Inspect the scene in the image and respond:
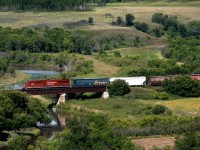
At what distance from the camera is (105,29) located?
16375cm

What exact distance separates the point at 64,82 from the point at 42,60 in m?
41.5

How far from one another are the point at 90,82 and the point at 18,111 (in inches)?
851

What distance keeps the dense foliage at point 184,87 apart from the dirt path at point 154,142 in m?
24.9

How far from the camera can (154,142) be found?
201ft

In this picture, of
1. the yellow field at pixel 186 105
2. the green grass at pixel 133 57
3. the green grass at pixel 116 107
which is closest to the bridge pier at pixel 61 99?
the green grass at pixel 116 107

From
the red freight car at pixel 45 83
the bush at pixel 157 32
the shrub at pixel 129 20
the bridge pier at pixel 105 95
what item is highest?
the red freight car at pixel 45 83

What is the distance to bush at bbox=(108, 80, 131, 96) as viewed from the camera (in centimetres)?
8744

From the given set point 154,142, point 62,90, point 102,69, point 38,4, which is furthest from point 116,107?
point 38,4

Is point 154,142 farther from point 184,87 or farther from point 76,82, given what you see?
point 76,82

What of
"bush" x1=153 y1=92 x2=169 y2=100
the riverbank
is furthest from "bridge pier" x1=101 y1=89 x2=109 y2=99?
the riverbank

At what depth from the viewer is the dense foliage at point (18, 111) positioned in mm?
67438

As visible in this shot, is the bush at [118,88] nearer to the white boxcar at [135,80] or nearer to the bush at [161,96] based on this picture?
the white boxcar at [135,80]

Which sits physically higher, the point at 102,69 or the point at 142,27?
the point at 102,69

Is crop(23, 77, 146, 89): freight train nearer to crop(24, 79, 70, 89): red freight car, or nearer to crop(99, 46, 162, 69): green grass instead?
crop(24, 79, 70, 89): red freight car
